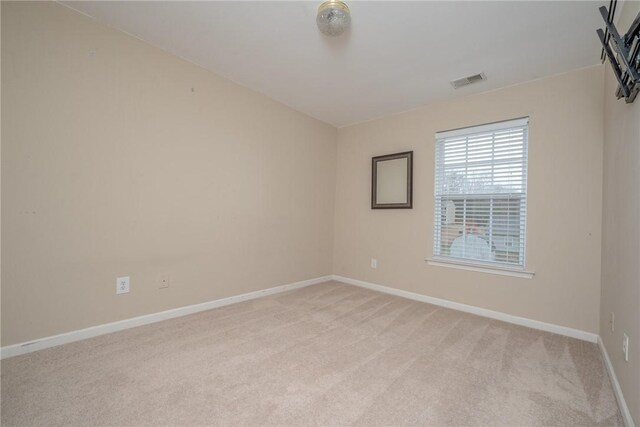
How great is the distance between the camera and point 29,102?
1.77 meters

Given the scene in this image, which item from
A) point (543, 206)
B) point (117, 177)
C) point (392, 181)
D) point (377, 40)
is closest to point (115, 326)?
point (117, 177)

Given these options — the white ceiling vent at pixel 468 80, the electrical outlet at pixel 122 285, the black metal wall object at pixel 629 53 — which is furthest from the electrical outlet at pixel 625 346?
the electrical outlet at pixel 122 285

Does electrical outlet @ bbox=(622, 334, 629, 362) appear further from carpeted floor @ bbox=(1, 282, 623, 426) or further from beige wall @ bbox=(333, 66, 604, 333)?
beige wall @ bbox=(333, 66, 604, 333)

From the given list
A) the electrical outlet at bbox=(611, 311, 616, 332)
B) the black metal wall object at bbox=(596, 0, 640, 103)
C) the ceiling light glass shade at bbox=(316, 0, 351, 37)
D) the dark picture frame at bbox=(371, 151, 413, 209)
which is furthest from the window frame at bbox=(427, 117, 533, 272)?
the ceiling light glass shade at bbox=(316, 0, 351, 37)

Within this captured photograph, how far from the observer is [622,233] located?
1.55 meters

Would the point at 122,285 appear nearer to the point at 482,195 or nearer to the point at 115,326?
the point at 115,326

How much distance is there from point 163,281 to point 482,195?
3.28m

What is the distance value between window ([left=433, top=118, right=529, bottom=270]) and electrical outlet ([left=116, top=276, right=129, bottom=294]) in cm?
310

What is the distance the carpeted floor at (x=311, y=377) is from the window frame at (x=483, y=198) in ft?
1.95

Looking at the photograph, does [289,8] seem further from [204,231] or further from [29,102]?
[204,231]

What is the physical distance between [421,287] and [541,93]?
2.31m

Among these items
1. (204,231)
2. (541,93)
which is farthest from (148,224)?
(541,93)

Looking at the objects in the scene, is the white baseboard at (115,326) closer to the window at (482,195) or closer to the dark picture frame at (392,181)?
the dark picture frame at (392,181)

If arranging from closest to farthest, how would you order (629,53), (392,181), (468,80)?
(629,53), (468,80), (392,181)
